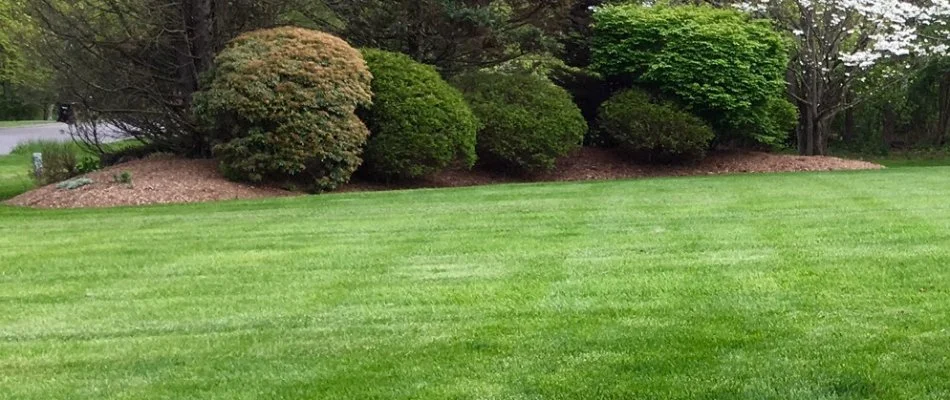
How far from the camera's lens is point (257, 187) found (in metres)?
13.2

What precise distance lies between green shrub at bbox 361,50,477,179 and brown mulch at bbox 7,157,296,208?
1.72m

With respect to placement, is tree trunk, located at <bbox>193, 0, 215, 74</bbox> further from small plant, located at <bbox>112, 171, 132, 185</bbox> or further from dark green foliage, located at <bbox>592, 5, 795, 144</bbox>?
dark green foliage, located at <bbox>592, 5, 795, 144</bbox>

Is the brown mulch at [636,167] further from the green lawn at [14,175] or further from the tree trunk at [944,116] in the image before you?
the green lawn at [14,175]

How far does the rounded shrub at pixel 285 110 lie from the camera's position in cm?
1298

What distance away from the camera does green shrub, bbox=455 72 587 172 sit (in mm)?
15586

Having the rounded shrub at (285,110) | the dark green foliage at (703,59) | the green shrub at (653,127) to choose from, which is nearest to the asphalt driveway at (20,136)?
the rounded shrub at (285,110)

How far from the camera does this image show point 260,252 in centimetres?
764

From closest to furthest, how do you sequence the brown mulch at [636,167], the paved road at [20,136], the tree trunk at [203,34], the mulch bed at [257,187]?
the mulch bed at [257,187] → the tree trunk at [203,34] → the brown mulch at [636,167] → the paved road at [20,136]

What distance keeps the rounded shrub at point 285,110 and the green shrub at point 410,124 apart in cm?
51

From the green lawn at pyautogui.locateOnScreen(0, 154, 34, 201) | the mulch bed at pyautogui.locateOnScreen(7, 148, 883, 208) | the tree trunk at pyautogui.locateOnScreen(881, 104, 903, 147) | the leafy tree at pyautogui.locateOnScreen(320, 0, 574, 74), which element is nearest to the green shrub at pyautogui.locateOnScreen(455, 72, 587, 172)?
the mulch bed at pyautogui.locateOnScreen(7, 148, 883, 208)

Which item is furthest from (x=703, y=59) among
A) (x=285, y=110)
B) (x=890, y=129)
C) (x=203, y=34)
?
(x=203, y=34)

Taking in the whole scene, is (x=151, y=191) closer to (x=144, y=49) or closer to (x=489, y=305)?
(x=144, y=49)

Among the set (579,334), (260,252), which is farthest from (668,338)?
(260,252)

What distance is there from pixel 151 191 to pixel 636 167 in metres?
8.76
